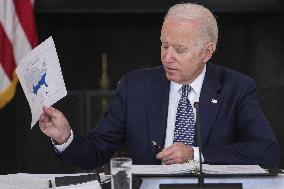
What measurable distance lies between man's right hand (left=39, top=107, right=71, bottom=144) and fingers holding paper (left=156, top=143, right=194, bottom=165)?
1.34 feet

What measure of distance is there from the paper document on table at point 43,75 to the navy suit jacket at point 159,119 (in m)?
0.42

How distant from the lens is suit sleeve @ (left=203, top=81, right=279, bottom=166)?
2.21m

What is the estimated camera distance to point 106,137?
2.48m

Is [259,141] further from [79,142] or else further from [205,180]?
[79,142]

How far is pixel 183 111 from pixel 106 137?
375 mm

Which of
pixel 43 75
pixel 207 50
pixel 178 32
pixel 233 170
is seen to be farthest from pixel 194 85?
pixel 43 75

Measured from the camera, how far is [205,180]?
1.83 metres

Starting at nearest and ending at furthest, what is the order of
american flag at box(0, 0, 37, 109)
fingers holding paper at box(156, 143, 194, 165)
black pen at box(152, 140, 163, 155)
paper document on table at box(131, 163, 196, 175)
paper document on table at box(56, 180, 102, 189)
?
1. paper document on table at box(56, 180, 102, 189)
2. paper document on table at box(131, 163, 196, 175)
3. fingers holding paper at box(156, 143, 194, 165)
4. black pen at box(152, 140, 163, 155)
5. american flag at box(0, 0, 37, 109)

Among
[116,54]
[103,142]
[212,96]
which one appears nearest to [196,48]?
[212,96]

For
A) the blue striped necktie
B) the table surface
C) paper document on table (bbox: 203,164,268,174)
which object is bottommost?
the table surface

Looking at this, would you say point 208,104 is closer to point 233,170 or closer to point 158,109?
point 158,109

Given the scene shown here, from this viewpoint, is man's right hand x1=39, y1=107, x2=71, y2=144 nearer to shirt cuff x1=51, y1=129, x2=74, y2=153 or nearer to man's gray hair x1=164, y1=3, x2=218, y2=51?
shirt cuff x1=51, y1=129, x2=74, y2=153

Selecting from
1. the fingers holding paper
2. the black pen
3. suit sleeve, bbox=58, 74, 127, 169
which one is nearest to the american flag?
suit sleeve, bbox=58, 74, 127, 169

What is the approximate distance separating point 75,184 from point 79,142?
521mm
